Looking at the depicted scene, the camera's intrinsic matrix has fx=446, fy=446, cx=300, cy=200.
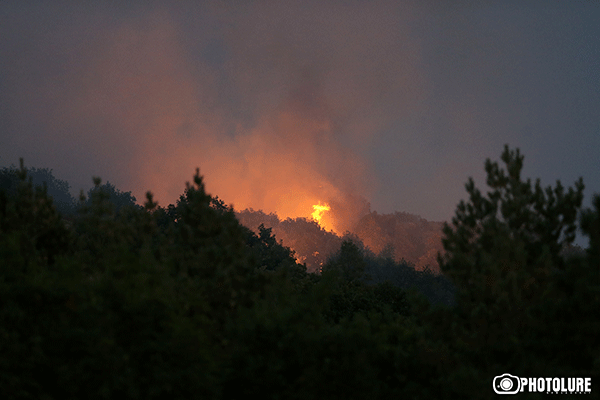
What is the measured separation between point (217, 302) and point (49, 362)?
3.30 metres

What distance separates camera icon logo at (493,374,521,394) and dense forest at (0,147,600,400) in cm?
11

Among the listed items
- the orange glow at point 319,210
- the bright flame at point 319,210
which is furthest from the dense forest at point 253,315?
the bright flame at point 319,210

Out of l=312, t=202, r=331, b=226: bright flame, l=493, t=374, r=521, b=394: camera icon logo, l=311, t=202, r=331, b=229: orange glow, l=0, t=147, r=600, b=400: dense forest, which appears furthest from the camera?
l=312, t=202, r=331, b=226: bright flame

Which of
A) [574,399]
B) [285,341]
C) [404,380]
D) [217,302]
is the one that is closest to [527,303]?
[574,399]

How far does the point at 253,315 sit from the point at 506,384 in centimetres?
484

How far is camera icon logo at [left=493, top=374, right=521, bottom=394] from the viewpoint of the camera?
8.12m

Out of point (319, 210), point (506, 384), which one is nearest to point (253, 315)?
point (506, 384)

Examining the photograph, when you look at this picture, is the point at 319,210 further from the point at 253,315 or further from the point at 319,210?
the point at 253,315

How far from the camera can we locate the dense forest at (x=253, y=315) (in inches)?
273

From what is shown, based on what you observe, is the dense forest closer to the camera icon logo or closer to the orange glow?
the camera icon logo

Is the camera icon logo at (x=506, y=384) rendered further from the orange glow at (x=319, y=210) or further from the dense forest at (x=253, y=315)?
the orange glow at (x=319, y=210)

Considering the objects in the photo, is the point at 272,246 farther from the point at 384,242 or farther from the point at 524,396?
the point at 384,242

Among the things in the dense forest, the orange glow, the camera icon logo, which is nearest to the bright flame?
the orange glow

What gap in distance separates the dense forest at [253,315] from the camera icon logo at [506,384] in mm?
106
